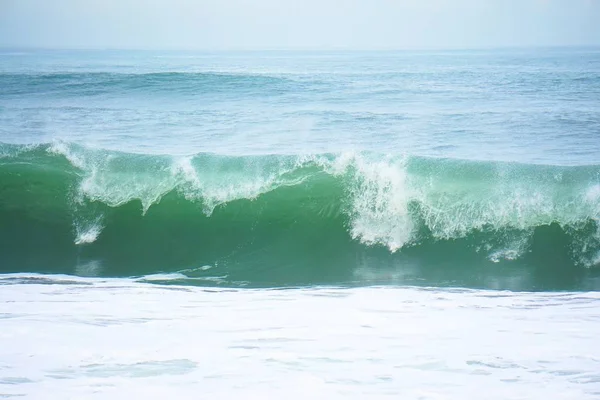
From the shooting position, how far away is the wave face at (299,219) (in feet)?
23.1

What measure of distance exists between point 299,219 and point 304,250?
0.82 meters

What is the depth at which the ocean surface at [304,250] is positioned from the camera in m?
→ 3.75

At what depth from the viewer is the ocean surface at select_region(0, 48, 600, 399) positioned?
12.3 feet

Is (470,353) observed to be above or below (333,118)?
below

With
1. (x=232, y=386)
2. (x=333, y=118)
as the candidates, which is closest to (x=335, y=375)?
(x=232, y=386)

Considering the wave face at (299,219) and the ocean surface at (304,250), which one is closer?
the ocean surface at (304,250)

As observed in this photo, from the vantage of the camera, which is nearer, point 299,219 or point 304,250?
point 304,250

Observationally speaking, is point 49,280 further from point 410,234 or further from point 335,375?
point 410,234

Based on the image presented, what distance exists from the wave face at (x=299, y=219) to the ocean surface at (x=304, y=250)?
Answer: 0.11 ft

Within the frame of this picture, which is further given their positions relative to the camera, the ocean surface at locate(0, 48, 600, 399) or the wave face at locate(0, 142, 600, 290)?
the wave face at locate(0, 142, 600, 290)

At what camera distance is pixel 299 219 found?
8.63m

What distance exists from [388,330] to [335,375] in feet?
3.05

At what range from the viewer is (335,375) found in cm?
367

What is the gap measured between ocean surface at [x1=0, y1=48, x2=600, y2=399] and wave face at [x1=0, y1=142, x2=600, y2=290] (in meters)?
0.03
